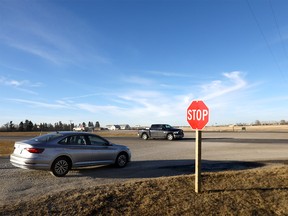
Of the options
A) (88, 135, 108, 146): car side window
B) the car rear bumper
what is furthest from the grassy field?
(88, 135, 108, 146): car side window

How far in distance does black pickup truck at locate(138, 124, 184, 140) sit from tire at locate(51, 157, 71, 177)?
2296 centimetres

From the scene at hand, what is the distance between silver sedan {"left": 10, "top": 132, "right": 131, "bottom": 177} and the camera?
9384mm

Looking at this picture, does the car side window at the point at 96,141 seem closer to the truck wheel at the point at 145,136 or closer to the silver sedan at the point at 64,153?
the silver sedan at the point at 64,153

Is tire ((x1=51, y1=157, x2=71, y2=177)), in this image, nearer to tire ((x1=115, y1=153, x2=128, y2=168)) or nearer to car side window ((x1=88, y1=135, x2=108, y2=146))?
car side window ((x1=88, y1=135, x2=108, y2=146))

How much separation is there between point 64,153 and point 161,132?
78.1 feet

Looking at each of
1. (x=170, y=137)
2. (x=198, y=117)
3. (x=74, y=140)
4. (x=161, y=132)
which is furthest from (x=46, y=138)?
(x=161, y=132)

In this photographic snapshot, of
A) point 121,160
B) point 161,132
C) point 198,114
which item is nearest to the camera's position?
point 198,114

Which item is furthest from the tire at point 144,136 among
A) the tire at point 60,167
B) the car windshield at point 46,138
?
the tire at point 60,167

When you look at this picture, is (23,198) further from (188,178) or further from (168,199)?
(188,178)

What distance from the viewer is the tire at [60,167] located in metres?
9.64

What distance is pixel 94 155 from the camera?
1098 centimetres

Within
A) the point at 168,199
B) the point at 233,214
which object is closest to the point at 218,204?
the point at 233,214

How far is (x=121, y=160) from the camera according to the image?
11922mm

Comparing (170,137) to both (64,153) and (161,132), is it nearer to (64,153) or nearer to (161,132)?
(161,132)
